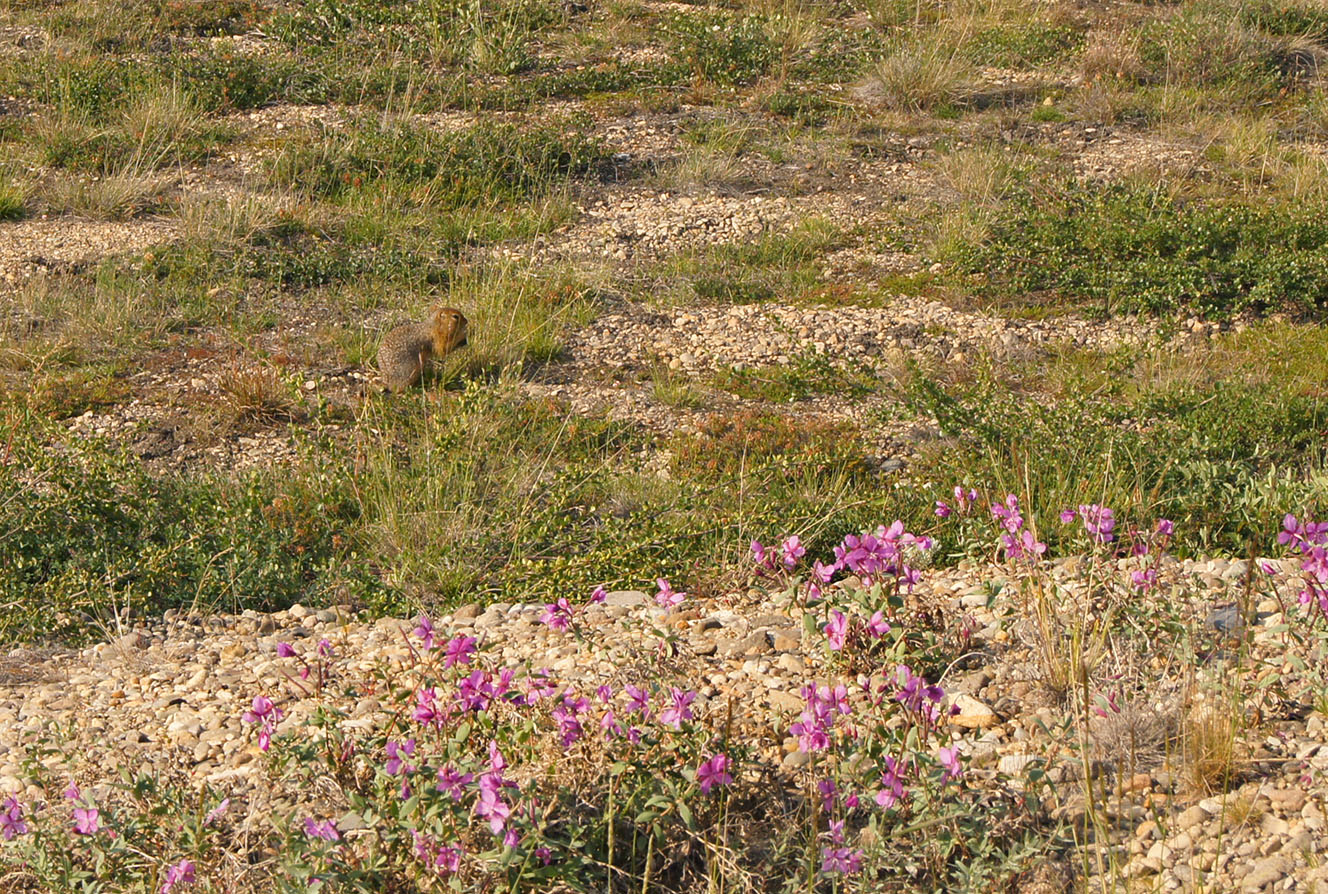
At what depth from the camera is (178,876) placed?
2369mm

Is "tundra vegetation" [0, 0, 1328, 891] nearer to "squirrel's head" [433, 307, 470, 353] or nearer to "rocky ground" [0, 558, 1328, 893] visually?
"rocky ground" [0, 558, 1328, 893]

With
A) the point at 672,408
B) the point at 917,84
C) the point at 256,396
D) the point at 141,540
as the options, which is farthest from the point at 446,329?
the point at 917,84

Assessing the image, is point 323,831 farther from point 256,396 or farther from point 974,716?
point 256,396

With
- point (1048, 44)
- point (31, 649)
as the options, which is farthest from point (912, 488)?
point (1048, 44)

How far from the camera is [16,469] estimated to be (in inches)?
183

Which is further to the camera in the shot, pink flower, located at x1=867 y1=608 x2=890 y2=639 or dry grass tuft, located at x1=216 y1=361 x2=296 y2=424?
dry grass tuft, located at x1=216 y1=361 x2=296 y2=424

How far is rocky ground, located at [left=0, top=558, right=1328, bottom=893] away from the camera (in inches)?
108

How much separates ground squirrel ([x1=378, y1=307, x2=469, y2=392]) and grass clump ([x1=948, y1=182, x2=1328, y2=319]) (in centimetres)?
306

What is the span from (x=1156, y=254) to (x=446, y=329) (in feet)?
13.3

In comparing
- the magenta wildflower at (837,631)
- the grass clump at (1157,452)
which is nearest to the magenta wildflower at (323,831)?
the magenta wildflower at (837,631)

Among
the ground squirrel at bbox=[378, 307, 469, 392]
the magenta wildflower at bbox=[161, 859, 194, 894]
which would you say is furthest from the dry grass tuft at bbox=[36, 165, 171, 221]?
the magenta wildflower at bbox=[161, 859, 194, 894]

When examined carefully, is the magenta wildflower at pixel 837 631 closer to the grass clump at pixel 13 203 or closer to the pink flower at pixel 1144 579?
the pink flower at pixel 1144 579

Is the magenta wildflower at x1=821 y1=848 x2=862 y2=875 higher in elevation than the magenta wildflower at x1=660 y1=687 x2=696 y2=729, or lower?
lower

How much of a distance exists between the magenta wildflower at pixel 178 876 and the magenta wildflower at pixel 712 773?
→ 3.35 feet
